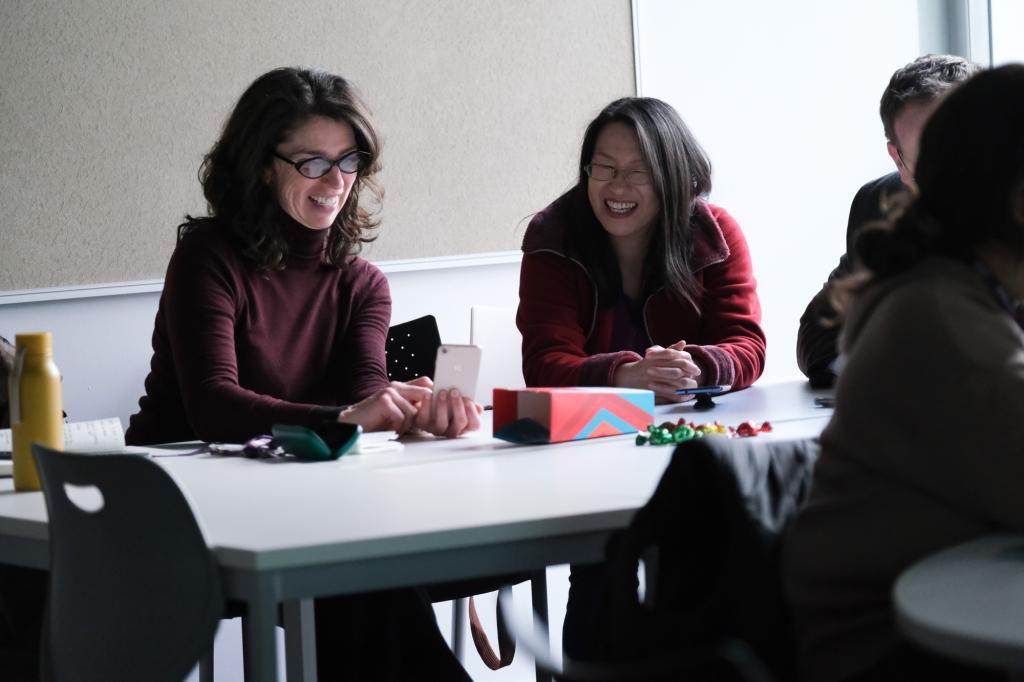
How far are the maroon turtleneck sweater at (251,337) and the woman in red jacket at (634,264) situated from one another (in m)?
0.36

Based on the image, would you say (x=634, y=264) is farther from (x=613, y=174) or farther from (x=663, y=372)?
(x=663, y=372)

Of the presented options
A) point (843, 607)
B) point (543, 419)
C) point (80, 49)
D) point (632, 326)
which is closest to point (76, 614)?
point (543, 419)

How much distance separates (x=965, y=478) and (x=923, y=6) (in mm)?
3854

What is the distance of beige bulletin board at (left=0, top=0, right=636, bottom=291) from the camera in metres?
3.37

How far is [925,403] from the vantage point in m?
1.11

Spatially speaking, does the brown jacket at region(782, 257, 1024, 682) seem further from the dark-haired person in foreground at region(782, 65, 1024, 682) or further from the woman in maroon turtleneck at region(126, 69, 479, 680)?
the woman in maroon turtleneck at region(126, 69, 479, 680)

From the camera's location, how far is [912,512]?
3.68ft

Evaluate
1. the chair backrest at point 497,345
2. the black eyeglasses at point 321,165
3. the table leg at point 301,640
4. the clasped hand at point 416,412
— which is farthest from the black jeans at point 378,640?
the chair backrest at point 497,345

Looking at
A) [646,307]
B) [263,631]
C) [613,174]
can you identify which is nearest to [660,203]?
[613,174]

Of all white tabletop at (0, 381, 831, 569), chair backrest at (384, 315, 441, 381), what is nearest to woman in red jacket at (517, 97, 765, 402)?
chair backrest at (384, 315, 441, 381)

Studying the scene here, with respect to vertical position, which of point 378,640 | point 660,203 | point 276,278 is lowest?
point 378,640

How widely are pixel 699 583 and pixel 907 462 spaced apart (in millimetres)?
226

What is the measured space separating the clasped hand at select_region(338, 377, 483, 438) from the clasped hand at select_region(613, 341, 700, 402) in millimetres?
361

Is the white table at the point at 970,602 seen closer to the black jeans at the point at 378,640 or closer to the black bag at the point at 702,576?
the black bag at the point at 702,576
